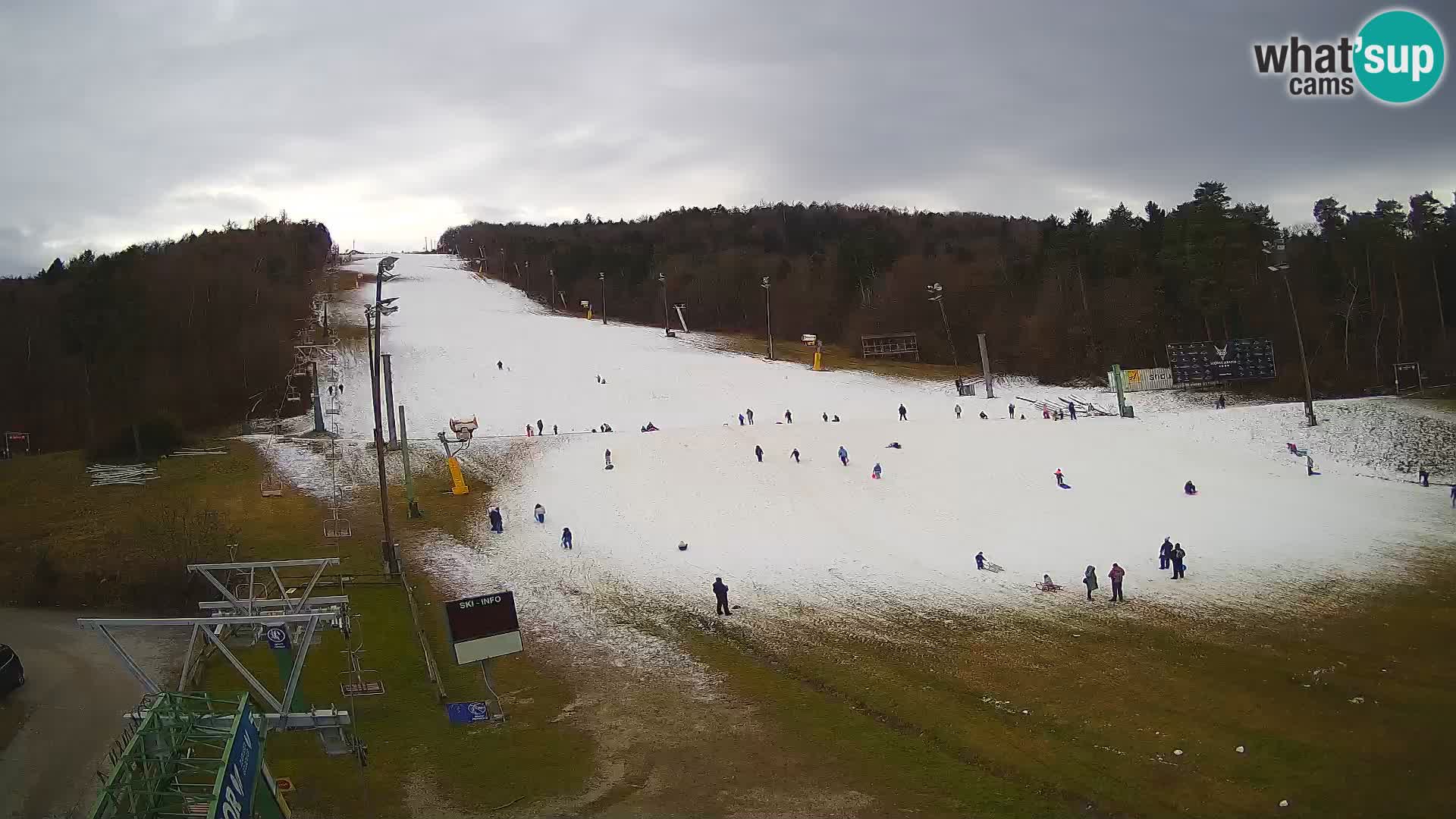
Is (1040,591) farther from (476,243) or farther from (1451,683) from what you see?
(476,243)

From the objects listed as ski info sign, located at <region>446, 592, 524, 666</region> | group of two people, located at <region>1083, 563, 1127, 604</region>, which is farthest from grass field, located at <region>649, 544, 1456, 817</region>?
ski info sign, located at <region>446, 592, 524, 666</region>

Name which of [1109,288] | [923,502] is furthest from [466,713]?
[1109,288]

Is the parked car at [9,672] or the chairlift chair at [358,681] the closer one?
the chairlift chair at [358,681]

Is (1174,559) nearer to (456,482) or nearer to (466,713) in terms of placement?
(466,713)

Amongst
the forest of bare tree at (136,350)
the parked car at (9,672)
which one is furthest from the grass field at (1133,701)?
the forest of bare tree at (136,350)

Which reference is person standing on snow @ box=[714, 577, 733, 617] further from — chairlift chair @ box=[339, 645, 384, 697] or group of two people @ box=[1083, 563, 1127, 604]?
group of two people @ box=[1083, 563, 1127, 604]

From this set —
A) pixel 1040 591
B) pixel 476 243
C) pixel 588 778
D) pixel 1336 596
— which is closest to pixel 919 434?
pixel 1040 591

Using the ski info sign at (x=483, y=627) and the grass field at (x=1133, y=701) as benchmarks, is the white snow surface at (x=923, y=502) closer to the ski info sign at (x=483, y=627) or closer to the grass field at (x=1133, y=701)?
the grass field at (x=1133, y=701)

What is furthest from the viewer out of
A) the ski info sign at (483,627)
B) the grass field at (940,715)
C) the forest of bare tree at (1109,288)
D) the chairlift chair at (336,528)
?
the forest of bare tree at (1109,288)
